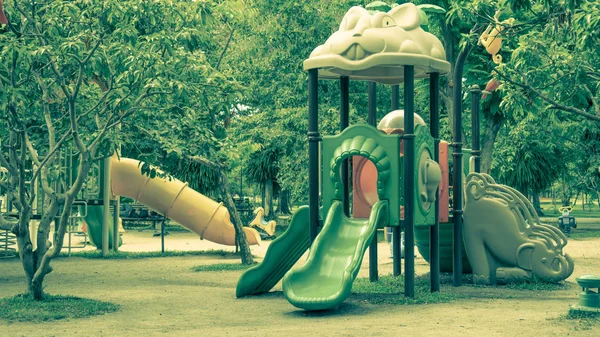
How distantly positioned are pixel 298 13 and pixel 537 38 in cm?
1466

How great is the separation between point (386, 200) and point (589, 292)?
3118 millimetres

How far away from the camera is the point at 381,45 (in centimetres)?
1176

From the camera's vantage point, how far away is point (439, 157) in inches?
528

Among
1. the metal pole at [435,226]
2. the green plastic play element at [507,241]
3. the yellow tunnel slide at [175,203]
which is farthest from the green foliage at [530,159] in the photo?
the metal pole at [435,226]

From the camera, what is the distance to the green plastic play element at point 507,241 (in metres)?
13.4

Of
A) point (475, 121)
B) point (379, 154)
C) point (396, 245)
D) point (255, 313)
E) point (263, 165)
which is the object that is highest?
point (263, 165)

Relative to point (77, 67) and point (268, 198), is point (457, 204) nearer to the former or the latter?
point (77, 67)

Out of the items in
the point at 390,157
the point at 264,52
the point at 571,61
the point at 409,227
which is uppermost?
the point at 264,52

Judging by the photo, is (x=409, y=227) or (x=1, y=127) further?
(x=1, y=127)

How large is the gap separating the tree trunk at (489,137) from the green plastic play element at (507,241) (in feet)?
49.0

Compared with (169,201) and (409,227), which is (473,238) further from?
(169,201)

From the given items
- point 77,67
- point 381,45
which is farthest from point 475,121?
point 77,67

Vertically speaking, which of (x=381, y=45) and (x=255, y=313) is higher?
(x=381, y=45)

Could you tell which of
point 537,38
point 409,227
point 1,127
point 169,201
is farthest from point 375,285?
point 169,201
